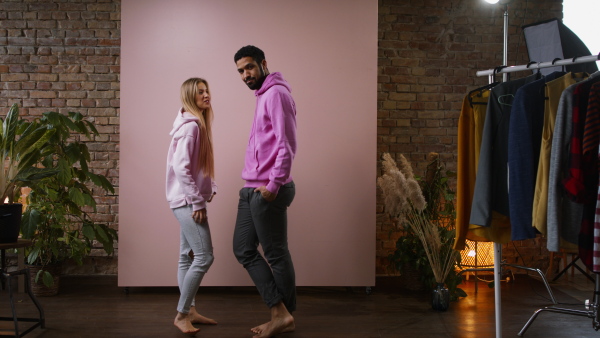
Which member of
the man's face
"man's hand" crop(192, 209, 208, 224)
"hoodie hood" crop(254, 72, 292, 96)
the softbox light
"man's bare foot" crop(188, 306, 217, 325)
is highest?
the softbox light

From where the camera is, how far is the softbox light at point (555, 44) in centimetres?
317

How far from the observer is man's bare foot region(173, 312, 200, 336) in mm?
3147

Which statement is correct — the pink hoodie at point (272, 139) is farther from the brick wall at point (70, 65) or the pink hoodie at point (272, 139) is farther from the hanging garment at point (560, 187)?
the brick wall at point (70, 65)

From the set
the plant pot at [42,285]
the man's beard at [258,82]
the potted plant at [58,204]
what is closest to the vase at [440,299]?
the man's beard at [258,82]

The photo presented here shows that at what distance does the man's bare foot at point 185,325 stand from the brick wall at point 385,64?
5.93ft

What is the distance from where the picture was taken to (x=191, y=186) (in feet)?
10.1

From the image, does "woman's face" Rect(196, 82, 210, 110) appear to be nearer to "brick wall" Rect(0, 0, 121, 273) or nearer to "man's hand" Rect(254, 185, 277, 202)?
"man's hand" Rect(254, 185, 277, 202)

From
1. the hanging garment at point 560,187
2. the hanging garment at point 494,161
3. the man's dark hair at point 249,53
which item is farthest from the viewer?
the man's dark hair at point 249,53

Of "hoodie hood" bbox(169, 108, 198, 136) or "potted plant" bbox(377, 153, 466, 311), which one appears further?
"potted plant" bbox(377, 153, 466, 311)

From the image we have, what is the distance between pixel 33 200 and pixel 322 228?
7.20 feet

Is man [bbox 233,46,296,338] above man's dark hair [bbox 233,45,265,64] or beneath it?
beneath

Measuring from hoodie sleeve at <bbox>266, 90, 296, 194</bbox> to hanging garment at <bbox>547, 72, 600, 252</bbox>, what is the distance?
1.30 meters

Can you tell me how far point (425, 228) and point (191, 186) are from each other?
1.88m

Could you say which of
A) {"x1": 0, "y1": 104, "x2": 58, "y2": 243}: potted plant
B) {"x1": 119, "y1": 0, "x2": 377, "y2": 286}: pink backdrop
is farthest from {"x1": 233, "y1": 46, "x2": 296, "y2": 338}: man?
{"x1": 0, "y1": 104, "x2": 58, "y2": 243}: potted plant
